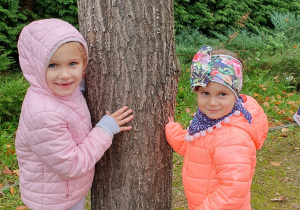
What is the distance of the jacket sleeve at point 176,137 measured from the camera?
8.06 ft

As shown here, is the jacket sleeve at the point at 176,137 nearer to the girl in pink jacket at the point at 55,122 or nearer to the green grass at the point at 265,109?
the girl in pink jacket at the point at 55,122

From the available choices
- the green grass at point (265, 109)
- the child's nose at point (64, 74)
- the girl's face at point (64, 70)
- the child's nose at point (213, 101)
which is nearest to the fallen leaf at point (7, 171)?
the green grass at point (265, 109)

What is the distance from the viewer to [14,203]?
3588 mm

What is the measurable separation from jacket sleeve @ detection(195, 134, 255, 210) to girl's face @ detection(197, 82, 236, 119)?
0.55ft

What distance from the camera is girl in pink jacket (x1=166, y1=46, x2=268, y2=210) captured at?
6.85 ft

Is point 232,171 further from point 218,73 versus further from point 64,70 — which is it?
point 64,70

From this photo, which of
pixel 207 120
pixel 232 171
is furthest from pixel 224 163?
pixel 207 120

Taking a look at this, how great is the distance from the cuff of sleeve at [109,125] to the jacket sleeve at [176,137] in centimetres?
38

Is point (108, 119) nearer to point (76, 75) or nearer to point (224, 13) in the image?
point (76, 75)

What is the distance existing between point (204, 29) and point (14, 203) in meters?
6.50

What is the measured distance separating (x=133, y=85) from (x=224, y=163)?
77 cm

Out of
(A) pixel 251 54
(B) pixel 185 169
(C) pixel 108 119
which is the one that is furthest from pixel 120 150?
(A) pixel 251 54

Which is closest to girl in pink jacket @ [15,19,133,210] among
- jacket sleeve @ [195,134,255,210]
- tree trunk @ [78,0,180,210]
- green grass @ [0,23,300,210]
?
tree trunk @ [78,0,180,210]

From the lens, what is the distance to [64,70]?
209 cm
